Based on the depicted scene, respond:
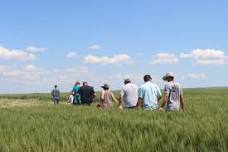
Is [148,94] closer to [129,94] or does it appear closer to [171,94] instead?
[171,94]

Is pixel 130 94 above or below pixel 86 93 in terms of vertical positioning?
below

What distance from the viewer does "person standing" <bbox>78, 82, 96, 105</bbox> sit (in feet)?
79.7

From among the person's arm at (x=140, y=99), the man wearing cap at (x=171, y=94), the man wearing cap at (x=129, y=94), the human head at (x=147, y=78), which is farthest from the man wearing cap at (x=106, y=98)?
the man wearing cap at (x=171, y=94)

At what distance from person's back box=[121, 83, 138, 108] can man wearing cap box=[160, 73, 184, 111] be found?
97.1 inches

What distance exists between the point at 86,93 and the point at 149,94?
8824 millimetres

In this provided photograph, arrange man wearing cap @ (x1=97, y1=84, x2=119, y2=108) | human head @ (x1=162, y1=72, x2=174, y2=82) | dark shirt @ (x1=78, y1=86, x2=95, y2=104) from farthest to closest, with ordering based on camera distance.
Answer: dark shirt @ (x1=78, y1=86, x2=95, y2=104)
man wearing cap @ (x1=97, y1=84, x2=119, y2=108)
human head @ (x1=162, y1=72, x2=174, y2=82)

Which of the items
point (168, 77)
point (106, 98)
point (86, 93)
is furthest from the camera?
point (86, 93)

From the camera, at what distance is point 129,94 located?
58.3 feet

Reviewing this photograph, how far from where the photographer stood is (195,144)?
26.6 ft

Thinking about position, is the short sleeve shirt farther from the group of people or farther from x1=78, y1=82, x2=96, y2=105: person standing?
x1=78, y1=82, x2=96, y2=105: person standing

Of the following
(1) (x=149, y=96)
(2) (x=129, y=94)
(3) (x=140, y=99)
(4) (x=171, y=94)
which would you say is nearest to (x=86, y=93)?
(2) (x=129, y=94)

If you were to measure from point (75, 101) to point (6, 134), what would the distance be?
701 inches

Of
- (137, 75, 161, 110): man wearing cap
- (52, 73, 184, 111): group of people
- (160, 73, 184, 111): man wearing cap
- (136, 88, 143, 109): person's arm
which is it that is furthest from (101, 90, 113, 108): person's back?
(160, 73, 184, 111): man wearing cap

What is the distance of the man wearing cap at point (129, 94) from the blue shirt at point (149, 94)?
54.3 inches
